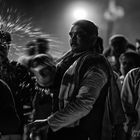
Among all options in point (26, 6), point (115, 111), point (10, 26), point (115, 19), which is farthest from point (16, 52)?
point (115, 19)

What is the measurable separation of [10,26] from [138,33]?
29.6 m

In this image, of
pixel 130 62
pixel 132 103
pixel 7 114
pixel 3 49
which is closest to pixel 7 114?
pixel 7 114

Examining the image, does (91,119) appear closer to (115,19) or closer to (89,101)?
(89,101)

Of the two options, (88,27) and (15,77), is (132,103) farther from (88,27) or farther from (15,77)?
(88,27)

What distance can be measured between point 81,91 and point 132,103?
2014 millimetres

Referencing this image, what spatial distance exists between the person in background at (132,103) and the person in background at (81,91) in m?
1.44

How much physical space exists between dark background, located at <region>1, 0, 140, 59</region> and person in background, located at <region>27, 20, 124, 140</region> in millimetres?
16859

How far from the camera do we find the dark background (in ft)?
80.9

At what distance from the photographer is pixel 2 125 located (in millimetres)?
Answer: 3551

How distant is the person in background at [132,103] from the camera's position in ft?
17.8

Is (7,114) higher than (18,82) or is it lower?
lower

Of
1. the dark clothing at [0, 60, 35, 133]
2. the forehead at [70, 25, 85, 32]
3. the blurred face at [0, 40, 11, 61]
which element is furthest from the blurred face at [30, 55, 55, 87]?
the forehead at [70, 25, 85, 32]

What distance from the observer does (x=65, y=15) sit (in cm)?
2856

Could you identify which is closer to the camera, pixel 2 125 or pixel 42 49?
pixel 2 125
